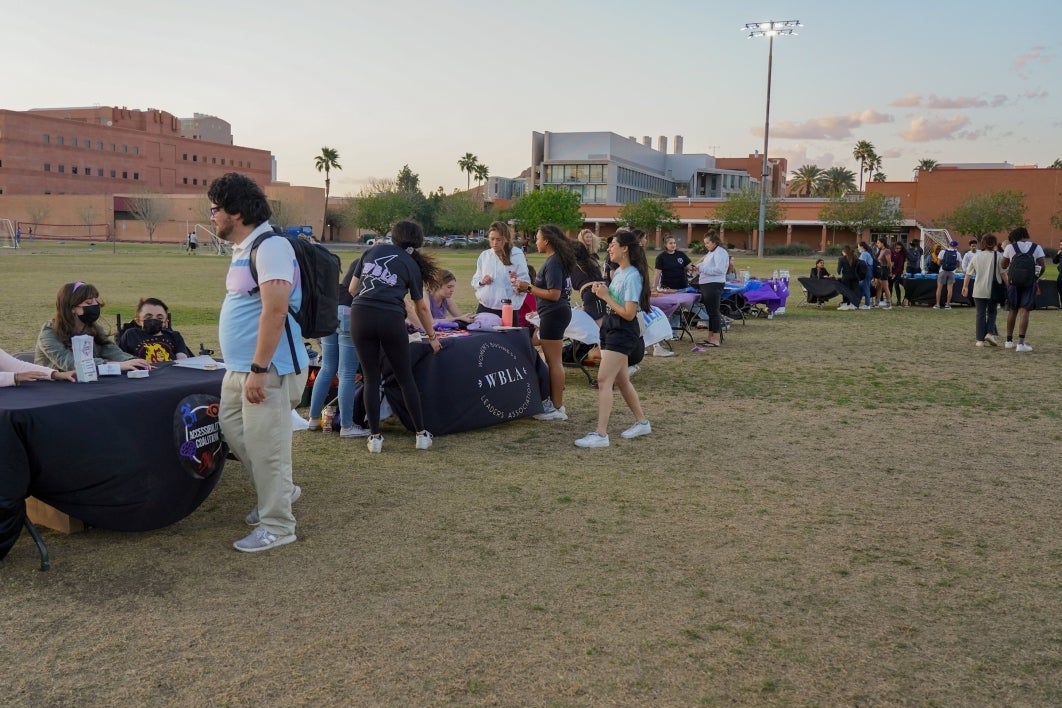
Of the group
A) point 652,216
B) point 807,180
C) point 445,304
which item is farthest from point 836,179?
point 445,304

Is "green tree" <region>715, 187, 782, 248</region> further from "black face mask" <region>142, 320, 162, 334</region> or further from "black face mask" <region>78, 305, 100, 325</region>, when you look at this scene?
"black face mask" <region>78, 305, 100, 325</region>

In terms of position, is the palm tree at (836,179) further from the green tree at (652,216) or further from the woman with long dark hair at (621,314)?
the woman with long dark hair at (621,314)

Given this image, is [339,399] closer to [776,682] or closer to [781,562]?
[781,562]

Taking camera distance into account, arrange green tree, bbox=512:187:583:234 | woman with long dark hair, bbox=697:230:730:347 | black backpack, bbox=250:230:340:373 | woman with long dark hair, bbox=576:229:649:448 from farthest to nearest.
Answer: green tree, bbox=512:187:583:234 → woman with long dark hair, bbox=697:230:730:347 → woman with long dark hair, bbox=576:229:649:448 → black backpack, bbox=250:230:340:373

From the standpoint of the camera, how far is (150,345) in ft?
20.6

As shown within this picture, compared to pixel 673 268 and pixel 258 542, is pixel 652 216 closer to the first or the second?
pixel 673 268

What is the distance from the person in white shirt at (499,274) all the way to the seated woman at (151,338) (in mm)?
3079

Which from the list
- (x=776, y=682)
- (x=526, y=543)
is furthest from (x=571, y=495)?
(x=776, y=682)

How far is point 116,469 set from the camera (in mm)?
4340

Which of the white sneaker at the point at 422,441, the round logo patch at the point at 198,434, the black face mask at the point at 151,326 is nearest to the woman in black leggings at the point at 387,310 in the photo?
the white sneaker at the point at 422,441

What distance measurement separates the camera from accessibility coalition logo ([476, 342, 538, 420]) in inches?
290

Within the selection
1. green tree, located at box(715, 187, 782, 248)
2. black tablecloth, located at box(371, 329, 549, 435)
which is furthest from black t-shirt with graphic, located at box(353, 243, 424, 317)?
green tree, located at box(715, 187, 782, 248)

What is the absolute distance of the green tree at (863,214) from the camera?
241ft

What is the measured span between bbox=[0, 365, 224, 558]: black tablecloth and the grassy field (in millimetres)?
124
